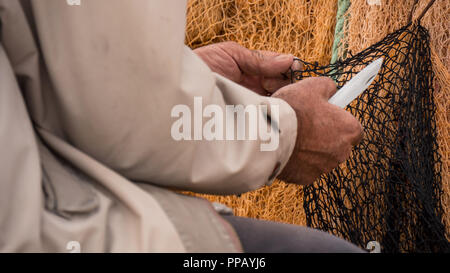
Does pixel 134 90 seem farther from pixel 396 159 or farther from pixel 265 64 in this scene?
pixel 396 159

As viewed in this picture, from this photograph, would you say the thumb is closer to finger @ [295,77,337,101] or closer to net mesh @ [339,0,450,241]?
finger @ [295,77,337,101]

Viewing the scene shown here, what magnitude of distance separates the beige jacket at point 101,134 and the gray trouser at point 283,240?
90mm

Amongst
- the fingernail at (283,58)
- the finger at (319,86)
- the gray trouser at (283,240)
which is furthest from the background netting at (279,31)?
the gray trouser at (283,240)

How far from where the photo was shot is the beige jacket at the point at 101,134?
377 millimetres

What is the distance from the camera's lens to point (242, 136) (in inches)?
20.3

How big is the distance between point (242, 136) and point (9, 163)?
0.25m

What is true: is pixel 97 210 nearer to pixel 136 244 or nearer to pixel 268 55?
pixel 136 244

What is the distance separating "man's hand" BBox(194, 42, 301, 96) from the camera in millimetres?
917

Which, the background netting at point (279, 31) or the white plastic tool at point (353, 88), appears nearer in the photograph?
the white plastic tool at point (353, 88)

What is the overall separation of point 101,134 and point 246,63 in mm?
532

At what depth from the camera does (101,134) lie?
1.46ft

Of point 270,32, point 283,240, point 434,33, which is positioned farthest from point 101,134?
point 270,32

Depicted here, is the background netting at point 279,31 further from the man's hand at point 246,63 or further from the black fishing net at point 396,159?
the man's hand at point 246,63

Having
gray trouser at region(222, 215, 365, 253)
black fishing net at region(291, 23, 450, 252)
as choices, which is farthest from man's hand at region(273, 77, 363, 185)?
black fishing net at region(291, 23, 450, 252)
